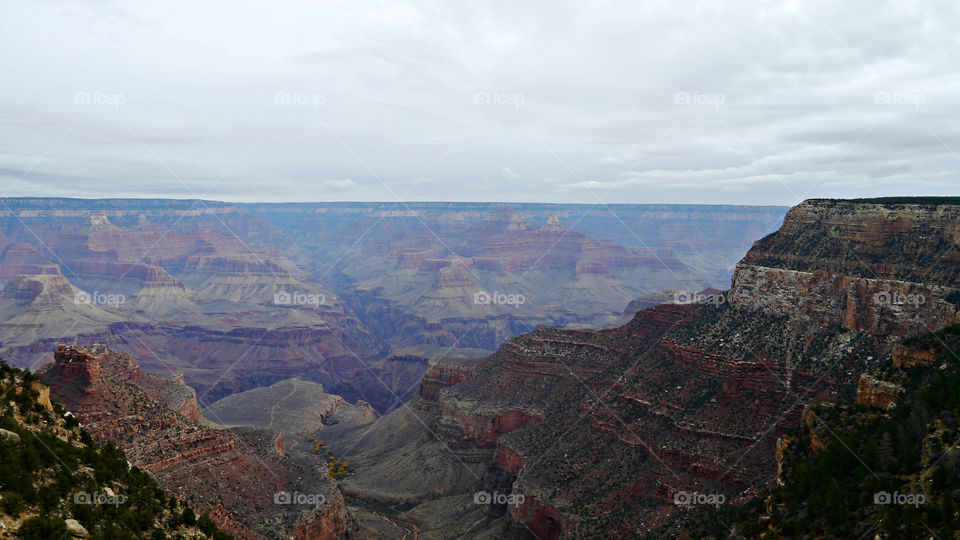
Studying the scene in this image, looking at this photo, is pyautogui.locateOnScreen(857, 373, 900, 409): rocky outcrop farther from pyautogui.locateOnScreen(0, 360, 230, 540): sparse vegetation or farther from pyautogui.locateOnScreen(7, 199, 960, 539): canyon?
pyautogui.locateOnScreen(0, 360, 230, 540): sparse vegetation

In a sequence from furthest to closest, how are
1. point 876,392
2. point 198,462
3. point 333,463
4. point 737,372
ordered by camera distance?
point 333,463
point 737,372
point 198,462
point 876,392

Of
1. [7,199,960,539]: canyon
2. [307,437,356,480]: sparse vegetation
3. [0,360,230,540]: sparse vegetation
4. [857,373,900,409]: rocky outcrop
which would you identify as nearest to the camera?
[0,360,230,540]: sparse vegetation

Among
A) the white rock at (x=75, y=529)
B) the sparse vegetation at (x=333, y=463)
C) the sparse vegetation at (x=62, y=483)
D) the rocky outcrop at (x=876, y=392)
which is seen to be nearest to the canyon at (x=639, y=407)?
the rocky outcrop at (x=876, y=392)

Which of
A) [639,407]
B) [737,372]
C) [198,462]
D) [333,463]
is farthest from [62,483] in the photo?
[333,463]

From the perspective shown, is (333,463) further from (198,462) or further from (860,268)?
(860,268)

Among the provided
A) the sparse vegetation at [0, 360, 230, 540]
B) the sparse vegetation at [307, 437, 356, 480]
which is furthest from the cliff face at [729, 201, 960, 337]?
the sparse vegetation at [307, 437, 356, 480]

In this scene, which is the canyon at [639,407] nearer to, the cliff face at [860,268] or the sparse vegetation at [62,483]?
the cliff face at [860,268]

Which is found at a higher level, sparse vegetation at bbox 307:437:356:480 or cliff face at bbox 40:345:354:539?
cliff face at bbox 40:345:354:539
